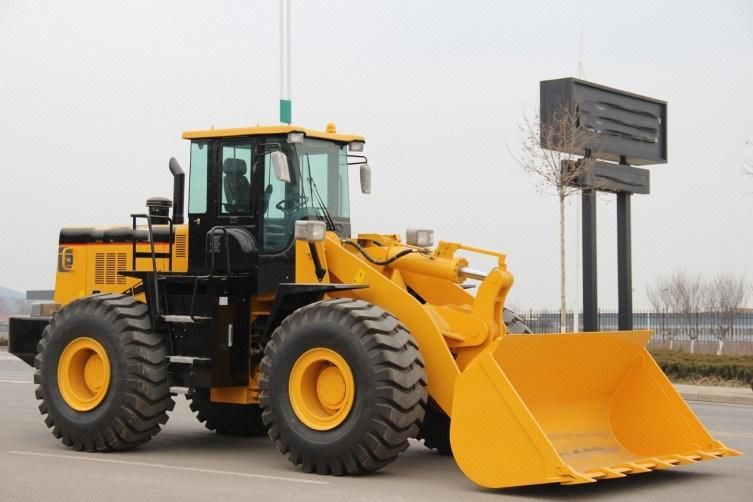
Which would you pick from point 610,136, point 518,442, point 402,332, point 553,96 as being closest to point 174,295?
point 402,332

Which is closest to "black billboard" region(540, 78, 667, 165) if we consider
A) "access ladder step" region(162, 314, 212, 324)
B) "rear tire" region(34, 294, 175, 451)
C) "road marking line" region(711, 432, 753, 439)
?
"road marking line" region(711, 432, 753, 439)

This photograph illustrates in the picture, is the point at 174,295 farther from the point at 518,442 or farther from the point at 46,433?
the point at 518,442

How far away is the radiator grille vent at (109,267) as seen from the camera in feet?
45.2

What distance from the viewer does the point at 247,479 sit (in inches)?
413

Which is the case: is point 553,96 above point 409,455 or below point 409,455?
above

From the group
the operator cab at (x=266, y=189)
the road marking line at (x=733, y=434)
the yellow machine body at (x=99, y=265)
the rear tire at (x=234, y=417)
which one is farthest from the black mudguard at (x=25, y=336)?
the road marking line at (x=733, y=434)

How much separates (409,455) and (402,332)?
7.22 feet

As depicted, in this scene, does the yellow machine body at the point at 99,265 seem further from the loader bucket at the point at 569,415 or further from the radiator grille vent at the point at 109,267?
the loader bucket at the point at 569,415

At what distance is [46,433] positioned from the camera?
14047 millimetres

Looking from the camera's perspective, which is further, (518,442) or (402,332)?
(402,332)

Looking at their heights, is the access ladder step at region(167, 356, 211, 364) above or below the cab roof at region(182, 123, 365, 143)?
below

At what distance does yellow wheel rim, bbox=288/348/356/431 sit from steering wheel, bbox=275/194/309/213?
203 cm

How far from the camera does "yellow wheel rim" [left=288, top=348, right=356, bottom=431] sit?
10695 mm

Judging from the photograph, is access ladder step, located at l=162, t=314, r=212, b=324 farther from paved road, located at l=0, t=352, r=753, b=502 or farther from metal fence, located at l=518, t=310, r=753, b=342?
metal fence, located at l=518, t=310, r=753, b=342
